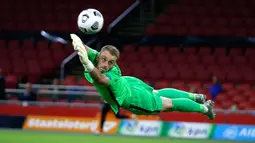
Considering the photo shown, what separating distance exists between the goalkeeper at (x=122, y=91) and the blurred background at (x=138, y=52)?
692 cm

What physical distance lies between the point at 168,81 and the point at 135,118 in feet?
12.7

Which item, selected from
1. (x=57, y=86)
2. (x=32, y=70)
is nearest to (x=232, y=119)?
(x=57, y=86)

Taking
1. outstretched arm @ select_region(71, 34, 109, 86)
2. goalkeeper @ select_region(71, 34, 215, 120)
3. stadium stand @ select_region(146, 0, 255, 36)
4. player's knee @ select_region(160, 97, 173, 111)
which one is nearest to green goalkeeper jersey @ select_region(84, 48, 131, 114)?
goalkeeper @ select_region(71, 34, 215, 120)

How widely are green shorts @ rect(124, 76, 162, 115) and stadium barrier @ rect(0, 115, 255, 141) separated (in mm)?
5965

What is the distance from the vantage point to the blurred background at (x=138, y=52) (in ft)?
57.9

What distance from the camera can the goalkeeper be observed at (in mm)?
8609

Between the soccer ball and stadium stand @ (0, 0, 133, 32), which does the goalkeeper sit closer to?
the soccer ball

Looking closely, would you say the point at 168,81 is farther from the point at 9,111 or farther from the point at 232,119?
the point at 9,111

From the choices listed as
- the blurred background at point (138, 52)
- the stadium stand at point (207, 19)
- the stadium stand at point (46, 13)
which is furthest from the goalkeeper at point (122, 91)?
the stadium stand at point (46, 13)

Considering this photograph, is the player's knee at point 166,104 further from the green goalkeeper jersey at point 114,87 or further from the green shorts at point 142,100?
the green goalkeeper jersey at point 114,87

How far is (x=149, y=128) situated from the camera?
15.9m

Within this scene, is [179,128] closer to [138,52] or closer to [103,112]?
[103,112]

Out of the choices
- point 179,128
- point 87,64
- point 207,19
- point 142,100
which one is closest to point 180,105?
point 142,100

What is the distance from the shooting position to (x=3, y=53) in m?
21.2
